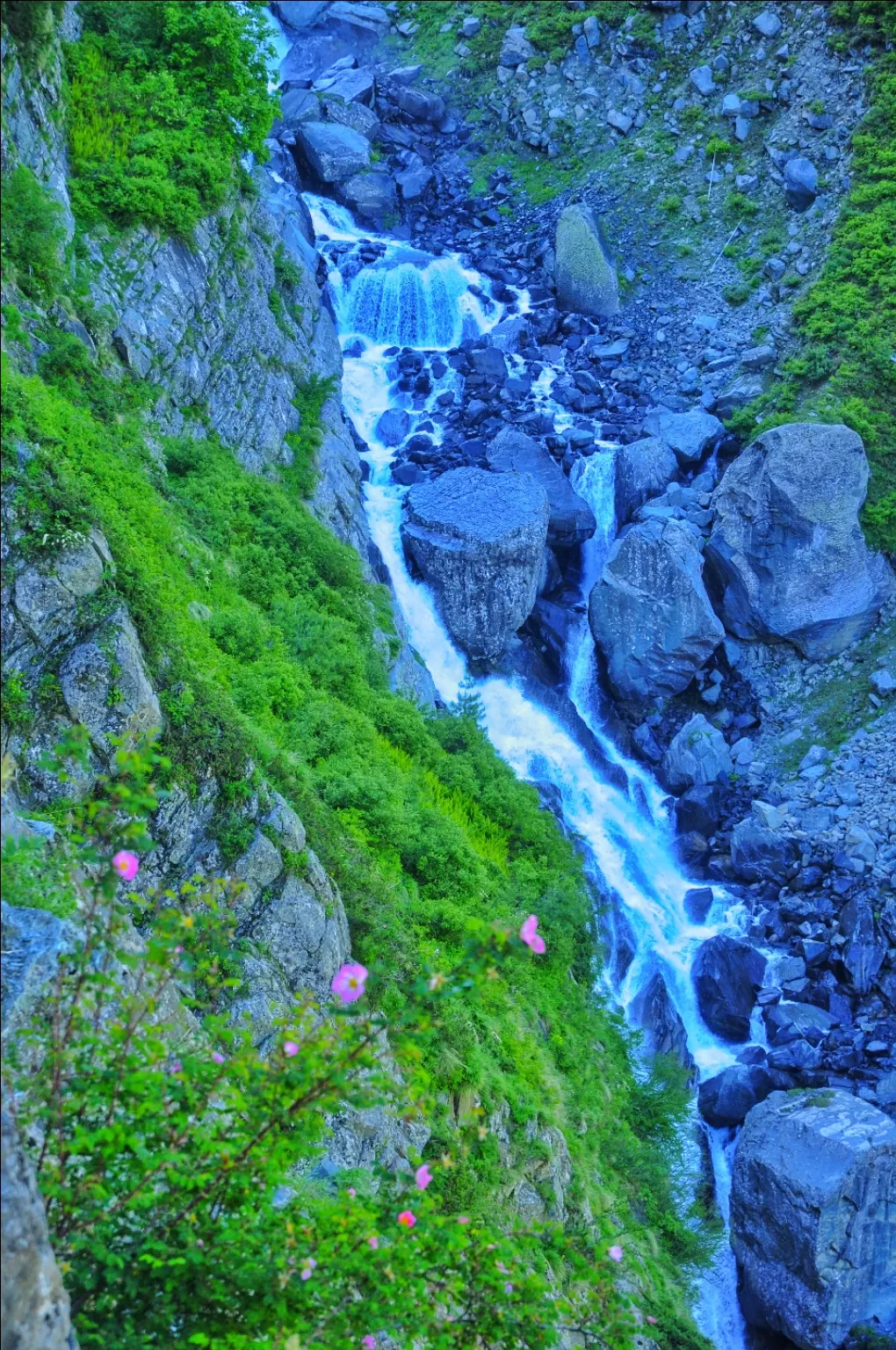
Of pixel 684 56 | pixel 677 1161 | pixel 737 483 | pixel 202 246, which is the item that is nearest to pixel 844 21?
pixel 684 56

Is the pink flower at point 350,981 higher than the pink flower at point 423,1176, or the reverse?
the pink flower at point 350,981

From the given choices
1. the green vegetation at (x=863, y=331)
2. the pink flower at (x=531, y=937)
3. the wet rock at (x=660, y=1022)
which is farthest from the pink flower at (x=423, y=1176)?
the green vegetation at (x=863, y=331)

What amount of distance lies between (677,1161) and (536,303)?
24.4 meters

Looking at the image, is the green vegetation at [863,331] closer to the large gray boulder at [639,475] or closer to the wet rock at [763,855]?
the large gray boulder at [639,475]

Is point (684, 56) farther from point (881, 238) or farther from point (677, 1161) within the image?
point (677, 1161)

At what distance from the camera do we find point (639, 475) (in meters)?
26.4

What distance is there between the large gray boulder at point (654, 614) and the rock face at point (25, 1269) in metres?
21.0

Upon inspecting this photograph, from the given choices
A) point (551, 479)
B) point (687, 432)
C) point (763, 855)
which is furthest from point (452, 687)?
point (687, 432)

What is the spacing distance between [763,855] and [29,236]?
16996mm

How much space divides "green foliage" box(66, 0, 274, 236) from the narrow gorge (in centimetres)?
9

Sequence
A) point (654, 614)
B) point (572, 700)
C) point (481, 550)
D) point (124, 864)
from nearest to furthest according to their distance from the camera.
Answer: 1. point (124, 864)
2. point (481, 550)
3. point (654, 614)
4. point (572, 700)

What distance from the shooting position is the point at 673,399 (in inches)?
1158

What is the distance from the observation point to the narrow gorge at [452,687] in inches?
205

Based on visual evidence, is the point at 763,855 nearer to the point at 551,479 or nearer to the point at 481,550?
the point at 481,550
